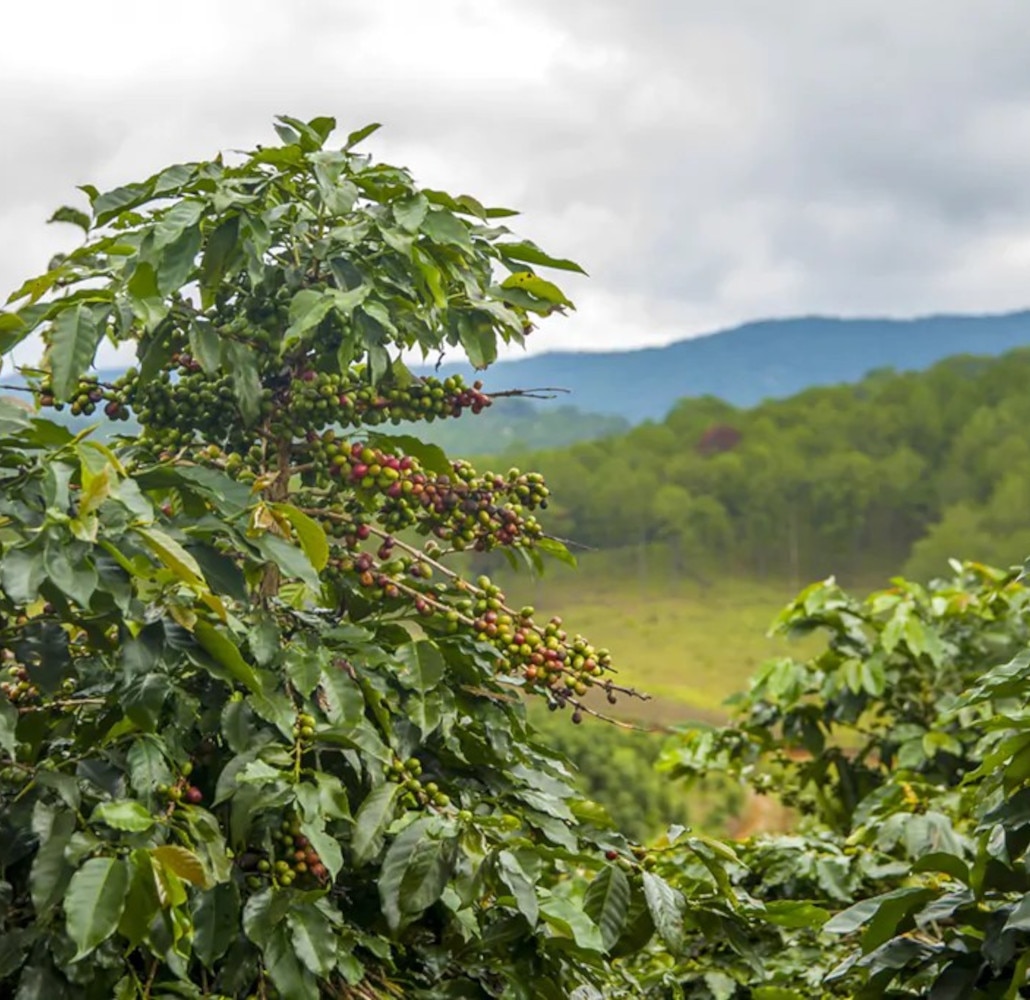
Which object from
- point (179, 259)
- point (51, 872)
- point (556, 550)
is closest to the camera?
point (51, 872)

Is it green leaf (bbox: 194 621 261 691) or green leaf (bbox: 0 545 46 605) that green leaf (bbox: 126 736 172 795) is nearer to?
green leaf (bbox: 194 621 261 691)

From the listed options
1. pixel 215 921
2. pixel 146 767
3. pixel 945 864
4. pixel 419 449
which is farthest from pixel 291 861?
pixel 945 864

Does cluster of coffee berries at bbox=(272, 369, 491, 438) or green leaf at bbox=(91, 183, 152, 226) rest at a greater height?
green leaf at bbox=(91, 183, 152, 226)

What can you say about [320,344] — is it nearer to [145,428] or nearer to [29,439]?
[145,428]

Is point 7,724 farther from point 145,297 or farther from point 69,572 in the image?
point 145,297

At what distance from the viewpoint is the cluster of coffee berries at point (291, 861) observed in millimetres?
1657

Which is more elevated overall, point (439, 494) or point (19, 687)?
point (439, 494)

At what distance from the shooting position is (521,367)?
302 ft

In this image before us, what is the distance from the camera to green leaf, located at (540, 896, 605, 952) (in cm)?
169

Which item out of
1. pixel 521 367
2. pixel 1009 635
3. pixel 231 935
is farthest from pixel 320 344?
pixel 521 367

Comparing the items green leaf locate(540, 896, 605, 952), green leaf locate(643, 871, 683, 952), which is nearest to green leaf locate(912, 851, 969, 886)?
green leaf locate(643, 871, 683, 952)

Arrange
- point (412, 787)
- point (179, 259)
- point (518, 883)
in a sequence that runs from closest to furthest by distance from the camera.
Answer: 1. point (518, 883)
2. point (412, 787)
3. point (179, 259)

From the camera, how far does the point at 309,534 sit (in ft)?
5.32

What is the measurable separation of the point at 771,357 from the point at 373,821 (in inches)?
5048
